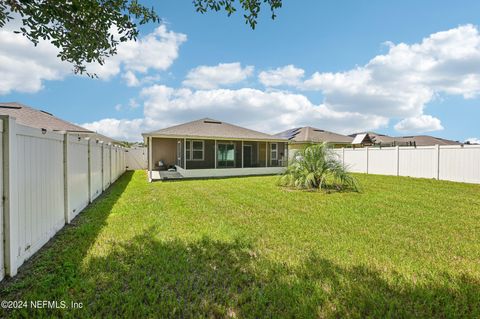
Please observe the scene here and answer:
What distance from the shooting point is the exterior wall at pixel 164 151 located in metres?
18.4

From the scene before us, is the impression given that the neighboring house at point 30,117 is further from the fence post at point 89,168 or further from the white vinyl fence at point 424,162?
the white vinyl fence at point 424,162

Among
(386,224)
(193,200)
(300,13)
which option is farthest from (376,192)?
(300,13)

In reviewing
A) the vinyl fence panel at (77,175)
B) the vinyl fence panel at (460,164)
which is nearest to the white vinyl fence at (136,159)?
the vinyl fence panel at (77,175)

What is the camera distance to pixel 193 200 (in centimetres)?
773

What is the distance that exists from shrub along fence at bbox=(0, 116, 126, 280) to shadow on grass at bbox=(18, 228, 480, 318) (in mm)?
899

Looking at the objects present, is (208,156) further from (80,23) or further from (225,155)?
(80,23)

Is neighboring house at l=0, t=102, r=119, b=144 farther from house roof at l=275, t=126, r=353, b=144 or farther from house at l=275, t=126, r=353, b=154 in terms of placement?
house roof at l=275, t=126, r=353, b=144

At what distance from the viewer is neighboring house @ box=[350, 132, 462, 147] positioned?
96.1 feet

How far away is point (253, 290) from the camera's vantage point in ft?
8.74

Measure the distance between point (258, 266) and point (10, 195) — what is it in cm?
312

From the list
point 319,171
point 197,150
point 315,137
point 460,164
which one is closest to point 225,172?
point 197,150

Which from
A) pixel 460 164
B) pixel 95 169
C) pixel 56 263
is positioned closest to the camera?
pixel 56 263

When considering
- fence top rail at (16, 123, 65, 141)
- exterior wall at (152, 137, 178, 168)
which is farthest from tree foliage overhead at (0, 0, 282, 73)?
exterior wall at (152, 137, 178, 168)

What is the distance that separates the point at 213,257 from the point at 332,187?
806 cm
